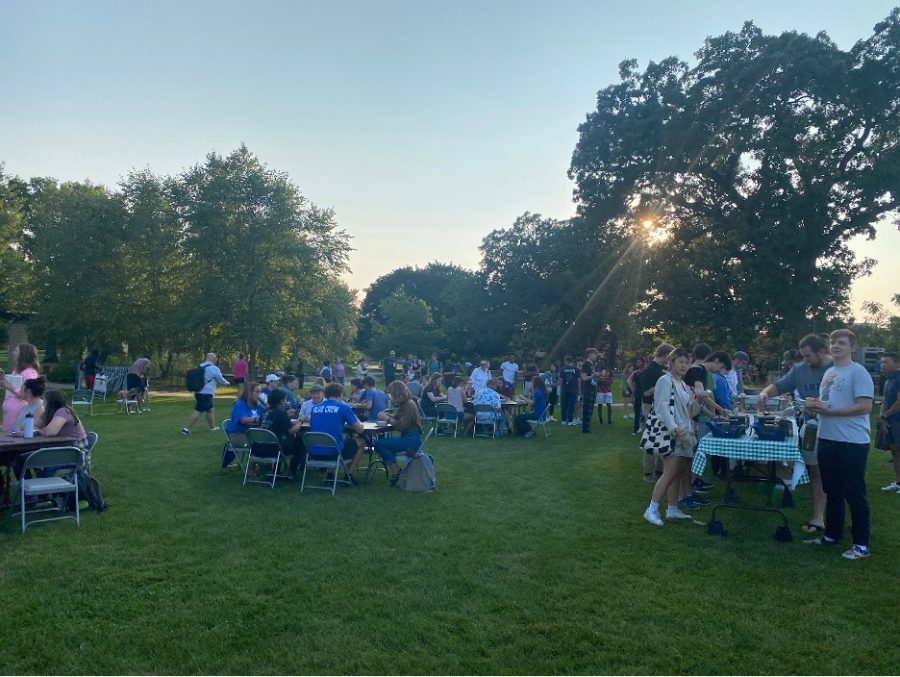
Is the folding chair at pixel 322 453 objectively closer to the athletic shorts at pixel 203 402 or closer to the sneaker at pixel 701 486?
the sneaker at pixel 701 486

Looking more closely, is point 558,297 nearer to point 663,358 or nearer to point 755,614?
point 663,358

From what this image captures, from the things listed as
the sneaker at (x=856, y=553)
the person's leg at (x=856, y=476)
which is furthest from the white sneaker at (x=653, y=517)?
the person's leg at (x=856, y=476)

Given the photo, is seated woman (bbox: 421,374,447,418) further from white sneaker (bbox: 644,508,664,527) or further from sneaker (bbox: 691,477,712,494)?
white sneaker (bbox: 644,508,664,527)

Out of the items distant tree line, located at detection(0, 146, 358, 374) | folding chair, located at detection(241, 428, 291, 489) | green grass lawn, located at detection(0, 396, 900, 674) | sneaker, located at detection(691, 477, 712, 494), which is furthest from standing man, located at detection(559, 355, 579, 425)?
distant tree line, located at detection(0, 146, 358, 374)

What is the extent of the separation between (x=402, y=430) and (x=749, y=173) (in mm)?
22058

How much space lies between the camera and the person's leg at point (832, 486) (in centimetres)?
536

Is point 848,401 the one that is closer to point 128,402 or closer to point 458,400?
point 458,400

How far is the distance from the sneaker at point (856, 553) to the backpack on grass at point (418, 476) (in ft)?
14.2

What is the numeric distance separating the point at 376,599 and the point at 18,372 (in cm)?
574

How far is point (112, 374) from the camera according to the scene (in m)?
24.0

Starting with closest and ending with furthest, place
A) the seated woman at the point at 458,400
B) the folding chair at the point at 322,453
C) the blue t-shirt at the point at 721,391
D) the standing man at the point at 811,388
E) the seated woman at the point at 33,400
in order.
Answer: the standing man at the point at 811,388 → the seated woman at the point at 33,400 → the folding chair at the point at 322,453 → the blue t-shirt at the point at 721,391 → the seated woman at the point at 458,400

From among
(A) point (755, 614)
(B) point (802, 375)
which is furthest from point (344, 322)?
(A) point (755, 614)

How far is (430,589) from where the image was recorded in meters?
4.63

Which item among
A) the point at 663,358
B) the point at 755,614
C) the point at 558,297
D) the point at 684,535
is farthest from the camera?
the point at 558,297
